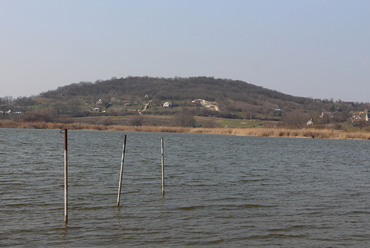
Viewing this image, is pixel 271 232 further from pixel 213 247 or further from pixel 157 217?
pixel 157 217

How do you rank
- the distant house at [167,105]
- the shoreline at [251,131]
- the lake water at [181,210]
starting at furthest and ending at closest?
the distant house at [167,105]
the shoreline at [251,131]
the lake water at [181,210]

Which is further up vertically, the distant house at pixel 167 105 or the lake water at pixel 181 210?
the distant house at pixel 167 105

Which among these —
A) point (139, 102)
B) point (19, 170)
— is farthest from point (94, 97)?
point (19, 170)

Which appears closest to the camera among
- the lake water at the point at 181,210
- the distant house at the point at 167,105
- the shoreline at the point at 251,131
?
the lake water at the point at 181,210

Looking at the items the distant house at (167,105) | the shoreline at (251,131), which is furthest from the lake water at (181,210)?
the distant house at (167,105)

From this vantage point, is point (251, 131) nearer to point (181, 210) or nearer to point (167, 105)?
point (181, 210)

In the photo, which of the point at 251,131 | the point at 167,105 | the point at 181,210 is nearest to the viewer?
the point at 181,210

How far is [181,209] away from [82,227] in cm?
348

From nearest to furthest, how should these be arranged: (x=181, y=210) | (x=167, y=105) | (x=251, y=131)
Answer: (x=181, y=210), (x=251, y=131), (x=167, y=105)

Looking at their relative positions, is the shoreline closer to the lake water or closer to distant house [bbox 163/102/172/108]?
distant house [bbox 163/102/172/108]

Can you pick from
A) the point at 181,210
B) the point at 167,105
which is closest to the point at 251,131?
the point at 181,210

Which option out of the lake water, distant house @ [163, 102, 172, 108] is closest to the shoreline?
distant house @ [163, 102, 172, 108]

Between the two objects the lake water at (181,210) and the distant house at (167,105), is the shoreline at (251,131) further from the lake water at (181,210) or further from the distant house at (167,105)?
the lake water at (181,210)

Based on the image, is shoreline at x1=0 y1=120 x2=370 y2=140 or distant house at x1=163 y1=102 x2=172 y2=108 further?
distant house at x1=163 y1=102 x2=172 y2=108
